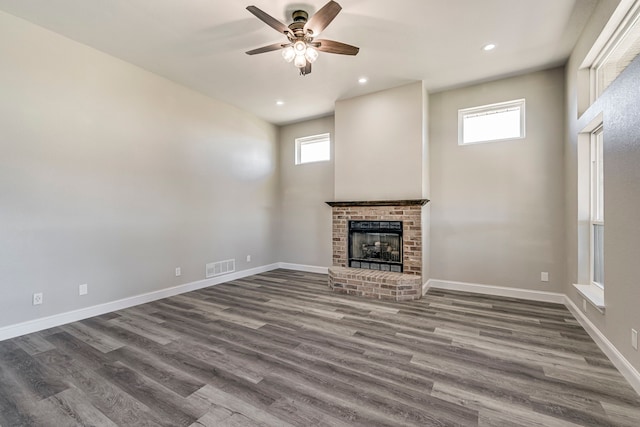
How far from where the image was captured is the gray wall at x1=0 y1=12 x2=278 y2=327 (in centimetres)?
277

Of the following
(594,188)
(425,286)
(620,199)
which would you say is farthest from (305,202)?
(620,199)

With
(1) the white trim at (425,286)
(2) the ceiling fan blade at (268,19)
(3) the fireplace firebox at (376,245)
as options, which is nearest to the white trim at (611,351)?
(1) the white trim at (425,286)

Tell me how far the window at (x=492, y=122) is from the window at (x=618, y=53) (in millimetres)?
995

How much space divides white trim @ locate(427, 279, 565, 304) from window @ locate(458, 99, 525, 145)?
2.16m

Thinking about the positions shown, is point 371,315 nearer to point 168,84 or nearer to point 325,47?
point 325,47

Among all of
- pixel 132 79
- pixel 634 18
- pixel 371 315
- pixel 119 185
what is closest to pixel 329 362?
pixel 371 315

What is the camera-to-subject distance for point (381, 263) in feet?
14.7

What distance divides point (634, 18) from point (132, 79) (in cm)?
514

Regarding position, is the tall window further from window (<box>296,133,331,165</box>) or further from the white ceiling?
window (<box>296,133,331,165</box>)

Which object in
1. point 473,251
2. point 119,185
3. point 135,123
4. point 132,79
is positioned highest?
point 132,79

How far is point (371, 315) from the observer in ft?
10.9

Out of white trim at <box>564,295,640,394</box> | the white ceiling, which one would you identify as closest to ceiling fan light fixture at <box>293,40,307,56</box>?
the white ceiling

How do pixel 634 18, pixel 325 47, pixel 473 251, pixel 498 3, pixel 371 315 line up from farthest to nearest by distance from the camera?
pixel 473 251 → pixel 371 315 → pixel 325 47 → pixel 498 3 → pixel 634 18

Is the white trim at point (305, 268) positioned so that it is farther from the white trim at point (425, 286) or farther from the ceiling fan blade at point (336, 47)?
the ceiling fan blade at point (336, 47)
